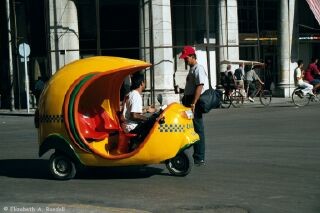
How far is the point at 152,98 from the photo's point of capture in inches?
1171

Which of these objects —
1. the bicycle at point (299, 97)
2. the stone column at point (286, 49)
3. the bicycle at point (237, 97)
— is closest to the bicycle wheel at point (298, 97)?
the bicycle at point (299, 97)

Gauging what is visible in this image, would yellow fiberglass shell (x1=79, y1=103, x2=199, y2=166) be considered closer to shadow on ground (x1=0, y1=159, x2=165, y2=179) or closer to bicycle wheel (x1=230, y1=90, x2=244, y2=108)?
shadow on ground (x1=0, y1=159, x2=165, y2=179)

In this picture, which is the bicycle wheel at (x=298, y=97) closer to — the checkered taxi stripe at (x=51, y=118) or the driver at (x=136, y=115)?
the driver at (x=136, y=115)

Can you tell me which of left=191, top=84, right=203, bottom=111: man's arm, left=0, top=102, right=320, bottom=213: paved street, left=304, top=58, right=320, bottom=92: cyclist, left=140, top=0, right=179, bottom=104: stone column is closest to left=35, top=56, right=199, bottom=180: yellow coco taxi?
left=0, top=102, right=320, bottom=213: paved street

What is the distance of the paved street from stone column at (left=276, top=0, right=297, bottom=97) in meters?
19.6

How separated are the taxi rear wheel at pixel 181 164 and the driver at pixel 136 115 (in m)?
0.56

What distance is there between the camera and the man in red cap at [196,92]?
10.5 meters

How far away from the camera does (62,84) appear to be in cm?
989

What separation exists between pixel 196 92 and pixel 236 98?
722 inches

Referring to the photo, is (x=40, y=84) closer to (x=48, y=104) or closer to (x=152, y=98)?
(x=152, y=98)

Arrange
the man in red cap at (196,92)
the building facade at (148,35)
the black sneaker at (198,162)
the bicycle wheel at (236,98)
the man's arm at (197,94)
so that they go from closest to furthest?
the man's arm at (197,94) → the man in red cap at (196,92) → the black sneaker at (198,162) → the bicycle wheel at (236,98) → the building facade at (148,35)

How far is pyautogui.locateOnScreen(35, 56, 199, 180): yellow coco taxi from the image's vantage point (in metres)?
9.55

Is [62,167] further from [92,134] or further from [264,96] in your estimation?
[264,96]

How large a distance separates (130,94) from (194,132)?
3.65 feet
